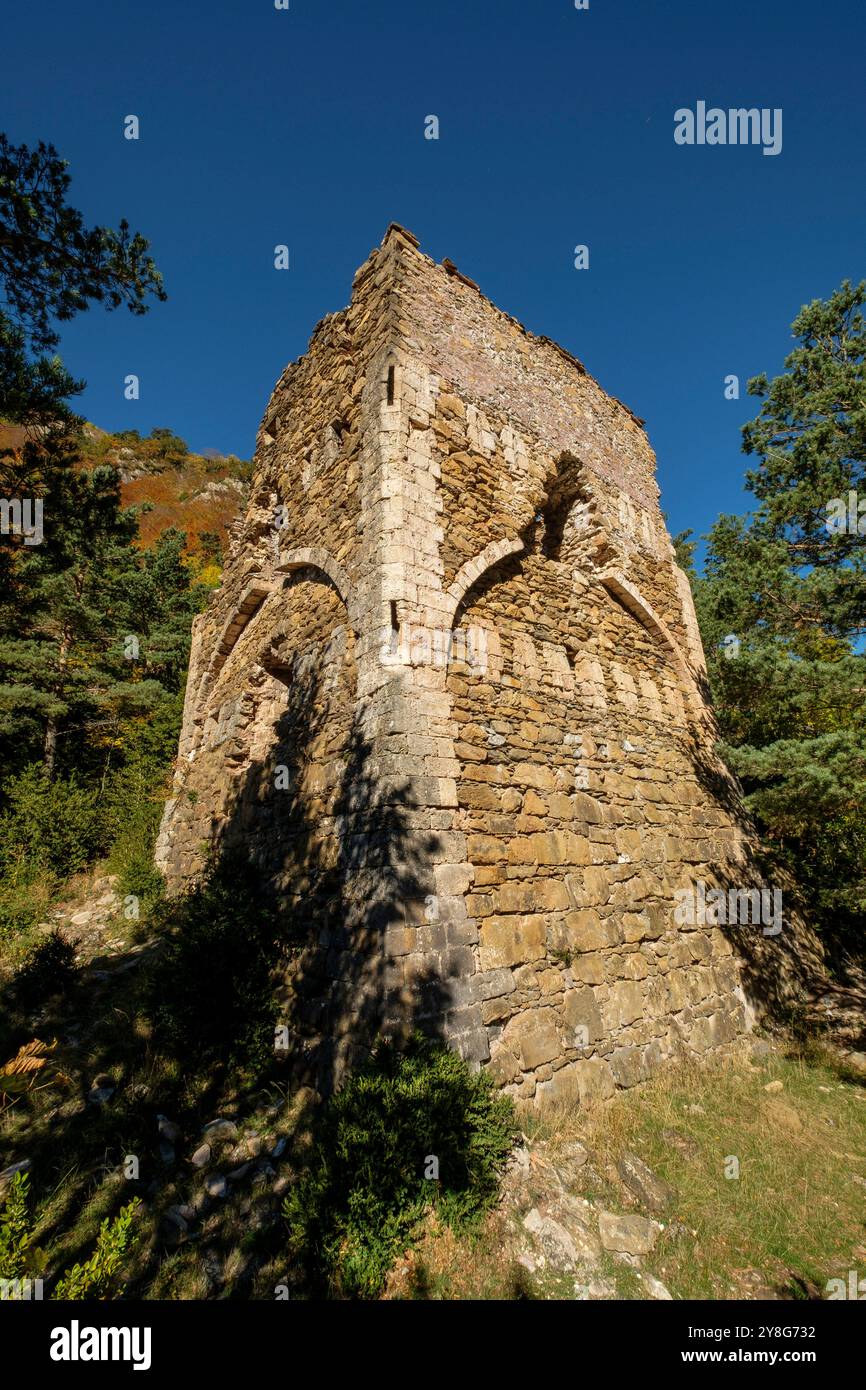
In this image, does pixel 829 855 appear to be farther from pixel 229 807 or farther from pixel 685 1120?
pixel 229 807

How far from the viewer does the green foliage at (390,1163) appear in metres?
3.00

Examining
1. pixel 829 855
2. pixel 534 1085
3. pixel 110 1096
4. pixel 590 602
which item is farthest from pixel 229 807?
pixel 829 855

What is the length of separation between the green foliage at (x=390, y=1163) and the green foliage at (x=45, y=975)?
4706 millimetres

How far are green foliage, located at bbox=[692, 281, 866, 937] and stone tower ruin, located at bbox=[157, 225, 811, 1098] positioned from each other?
1286 millimetres

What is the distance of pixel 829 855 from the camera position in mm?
9391

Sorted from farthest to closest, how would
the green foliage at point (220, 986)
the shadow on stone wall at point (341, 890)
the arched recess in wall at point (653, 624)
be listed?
the arched recess in wall at point (653, 624)
the green foliage at point (220, 986)
the shadow on stone wall at point (341, 890)

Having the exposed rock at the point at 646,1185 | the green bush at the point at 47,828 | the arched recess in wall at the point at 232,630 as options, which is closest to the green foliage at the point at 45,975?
the green bush at the point at 47,828

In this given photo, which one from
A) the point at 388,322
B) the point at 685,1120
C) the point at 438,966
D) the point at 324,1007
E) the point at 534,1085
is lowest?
the point at 685,1120

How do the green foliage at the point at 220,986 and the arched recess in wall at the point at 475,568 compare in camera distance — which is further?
the arched recess in wall at the point at 475,568

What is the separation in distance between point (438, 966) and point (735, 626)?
6.43 metres

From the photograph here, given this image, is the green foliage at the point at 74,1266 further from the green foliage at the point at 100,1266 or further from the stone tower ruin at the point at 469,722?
the stone tower ruin at the point at 469,722

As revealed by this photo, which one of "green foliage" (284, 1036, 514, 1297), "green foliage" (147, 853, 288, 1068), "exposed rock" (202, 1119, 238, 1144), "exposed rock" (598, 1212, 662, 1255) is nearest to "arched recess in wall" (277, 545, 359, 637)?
"green foliage" (147, 853, 288, 1068)

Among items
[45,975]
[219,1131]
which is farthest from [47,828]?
[219,1131]

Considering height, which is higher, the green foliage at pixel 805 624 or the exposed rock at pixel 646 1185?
the green foliage at pixel 805 624
